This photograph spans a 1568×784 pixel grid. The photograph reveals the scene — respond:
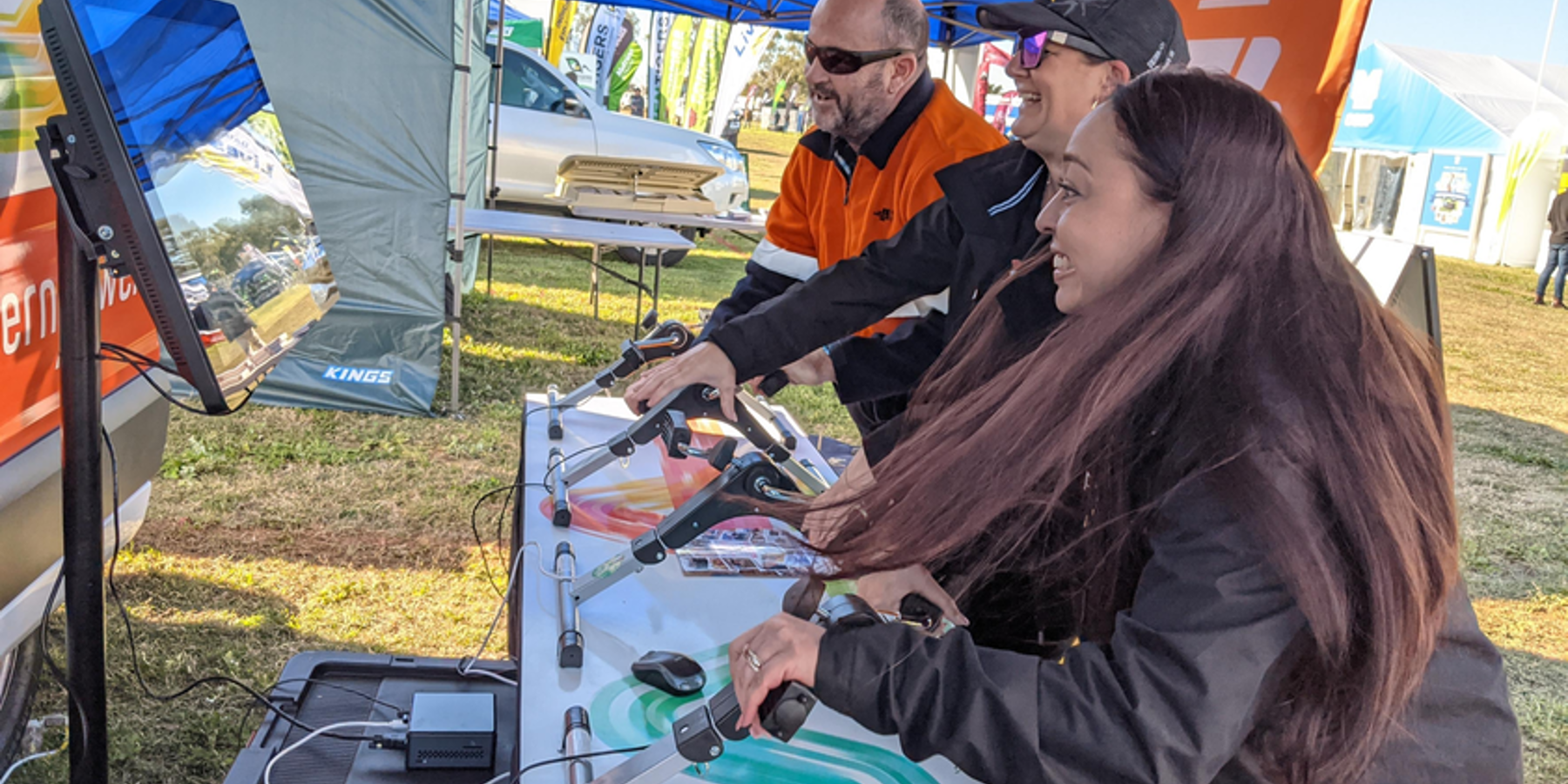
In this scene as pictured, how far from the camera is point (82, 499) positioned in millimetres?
1585

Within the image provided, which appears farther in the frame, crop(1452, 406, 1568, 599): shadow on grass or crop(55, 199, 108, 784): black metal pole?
crop(1452, 406, 1568, 599): shadow on grass

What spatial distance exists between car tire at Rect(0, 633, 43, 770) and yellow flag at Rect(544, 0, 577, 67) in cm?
1539

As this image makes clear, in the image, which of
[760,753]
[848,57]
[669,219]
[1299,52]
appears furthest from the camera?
[669,219]

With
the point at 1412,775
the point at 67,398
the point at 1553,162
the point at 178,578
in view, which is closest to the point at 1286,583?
the point at 1412,775

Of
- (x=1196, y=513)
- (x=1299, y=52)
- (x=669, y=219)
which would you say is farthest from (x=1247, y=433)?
(x=669, y=219)

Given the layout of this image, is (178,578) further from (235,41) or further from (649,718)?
(649,718)

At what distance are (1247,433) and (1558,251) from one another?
16699 mm

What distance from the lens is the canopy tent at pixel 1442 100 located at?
18938 mm

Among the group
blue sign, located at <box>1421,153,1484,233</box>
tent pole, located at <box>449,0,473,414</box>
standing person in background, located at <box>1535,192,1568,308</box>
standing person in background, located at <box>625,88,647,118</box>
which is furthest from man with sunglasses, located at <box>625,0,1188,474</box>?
blue sign, located at <box>1421,153,1484,233</box>

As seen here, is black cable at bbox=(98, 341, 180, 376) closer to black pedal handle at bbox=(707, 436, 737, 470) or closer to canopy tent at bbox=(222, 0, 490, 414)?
black pedal handle at bbox=(707, 436, 737, 470)

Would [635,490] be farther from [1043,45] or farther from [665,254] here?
[665,254]

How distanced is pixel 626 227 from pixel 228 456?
3.06 meters

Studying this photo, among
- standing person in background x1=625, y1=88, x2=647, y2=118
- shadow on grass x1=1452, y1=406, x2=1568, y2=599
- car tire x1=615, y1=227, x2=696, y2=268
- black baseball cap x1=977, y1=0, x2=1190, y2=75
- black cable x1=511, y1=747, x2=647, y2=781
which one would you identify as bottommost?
shadow on grass x1=1452, y1=406, x2=1568, y2=599

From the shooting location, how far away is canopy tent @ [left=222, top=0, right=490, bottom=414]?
5035mm
